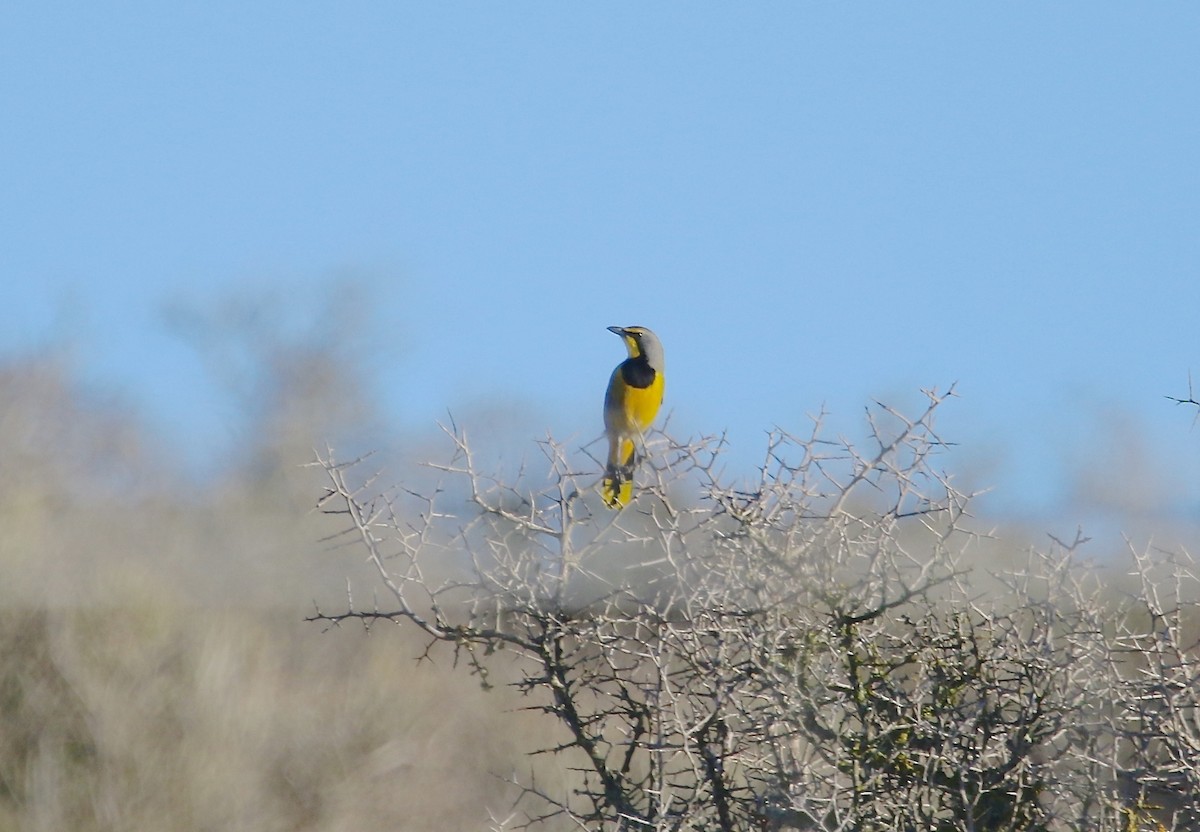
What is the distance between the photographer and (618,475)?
331 cm

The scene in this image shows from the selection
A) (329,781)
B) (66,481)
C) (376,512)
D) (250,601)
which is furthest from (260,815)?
(376,512)

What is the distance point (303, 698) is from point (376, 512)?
332 inches

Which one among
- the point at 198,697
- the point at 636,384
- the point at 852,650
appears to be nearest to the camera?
the point at 852,650

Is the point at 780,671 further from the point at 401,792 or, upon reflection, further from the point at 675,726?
the point at 401,792

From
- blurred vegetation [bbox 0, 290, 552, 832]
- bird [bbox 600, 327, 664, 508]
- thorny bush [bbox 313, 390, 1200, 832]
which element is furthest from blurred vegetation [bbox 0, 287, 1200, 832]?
thorny bush [bbox 313, 390, 1200, 832]

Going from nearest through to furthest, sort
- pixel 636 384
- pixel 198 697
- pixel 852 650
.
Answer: pixel 852 650 → pixel 636 384 → pixel 198 697

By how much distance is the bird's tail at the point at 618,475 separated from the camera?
3307mm

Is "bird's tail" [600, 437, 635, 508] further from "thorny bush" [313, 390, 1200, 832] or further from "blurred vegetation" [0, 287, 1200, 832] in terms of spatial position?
"blurred vegetation" [0, 287, 1200, 832]

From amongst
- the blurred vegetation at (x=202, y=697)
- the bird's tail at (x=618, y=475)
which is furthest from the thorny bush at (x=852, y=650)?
the blurred vegetation at (x=202, y=697)

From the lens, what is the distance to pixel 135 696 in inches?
407

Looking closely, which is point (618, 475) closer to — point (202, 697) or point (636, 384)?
point (636, 384)

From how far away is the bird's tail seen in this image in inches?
130

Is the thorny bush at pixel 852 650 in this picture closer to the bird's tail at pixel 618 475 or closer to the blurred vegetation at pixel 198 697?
the bird's tail at pixel 618 475

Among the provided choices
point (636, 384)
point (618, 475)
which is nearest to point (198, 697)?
point (636, 384)
